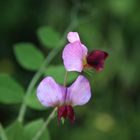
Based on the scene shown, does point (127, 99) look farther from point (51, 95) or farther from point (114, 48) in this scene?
point (51, 95)

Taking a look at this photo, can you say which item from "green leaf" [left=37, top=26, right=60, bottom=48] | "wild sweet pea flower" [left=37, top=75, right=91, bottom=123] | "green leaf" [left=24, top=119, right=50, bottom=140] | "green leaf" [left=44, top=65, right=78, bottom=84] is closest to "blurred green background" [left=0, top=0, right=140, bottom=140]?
"green leaf" [left=37, top=26, right=60, bottom=48]

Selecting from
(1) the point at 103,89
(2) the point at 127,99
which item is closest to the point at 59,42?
(1) the point at 103,89

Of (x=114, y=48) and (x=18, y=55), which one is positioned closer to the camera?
(x=18, y=55)

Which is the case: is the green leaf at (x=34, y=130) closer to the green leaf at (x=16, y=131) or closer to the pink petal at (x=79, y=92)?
the green leaf at (x=16, y=131)

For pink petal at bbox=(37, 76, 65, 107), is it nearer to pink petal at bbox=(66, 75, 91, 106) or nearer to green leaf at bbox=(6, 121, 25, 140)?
pink petal at bbox=(66, 75, 91, 106)

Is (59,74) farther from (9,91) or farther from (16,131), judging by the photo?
(16,131)

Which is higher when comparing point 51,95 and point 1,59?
point 51,95
